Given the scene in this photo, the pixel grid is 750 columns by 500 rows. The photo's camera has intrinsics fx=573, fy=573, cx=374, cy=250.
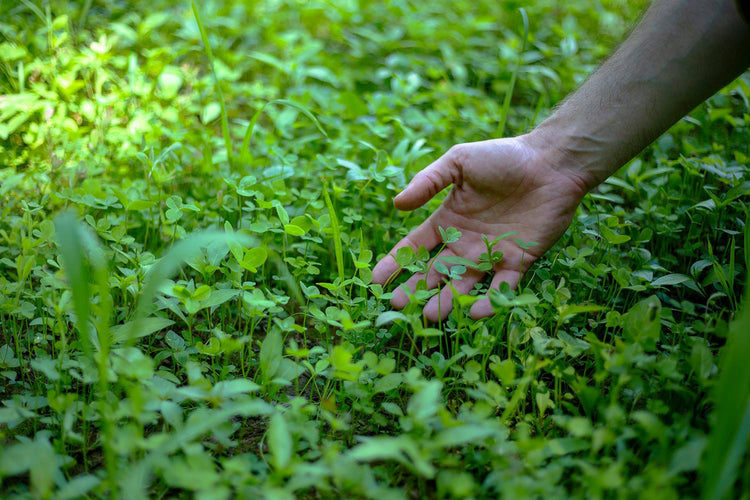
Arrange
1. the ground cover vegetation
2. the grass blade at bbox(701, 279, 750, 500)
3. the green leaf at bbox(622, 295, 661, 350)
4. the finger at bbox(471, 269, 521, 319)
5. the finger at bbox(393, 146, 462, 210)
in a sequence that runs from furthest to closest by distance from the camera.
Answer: the finger at bbox(393, 146, 462, 210) < the finger at bbox(471, 269, 521, 319) < the green leaf at bbox(622, 295, 661, 350) < the ground cover vegetation < the grass blade at bbox(701, 279, 750, 500)

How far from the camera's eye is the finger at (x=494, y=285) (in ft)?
5.65

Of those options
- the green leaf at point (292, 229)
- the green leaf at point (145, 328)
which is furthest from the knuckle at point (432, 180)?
the green leaf at point (145, 328)

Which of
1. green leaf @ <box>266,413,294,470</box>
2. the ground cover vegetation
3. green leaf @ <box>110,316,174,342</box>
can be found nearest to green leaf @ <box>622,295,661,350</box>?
the ground cover vegetation

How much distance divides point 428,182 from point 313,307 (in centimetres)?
59

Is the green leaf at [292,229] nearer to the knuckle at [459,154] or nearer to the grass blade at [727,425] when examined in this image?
the knuckle at [459,154]

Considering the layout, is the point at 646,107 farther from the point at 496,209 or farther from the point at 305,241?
the point at 305,241

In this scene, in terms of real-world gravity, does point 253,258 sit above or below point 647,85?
below

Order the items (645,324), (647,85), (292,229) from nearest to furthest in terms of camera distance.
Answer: (645,324) < (292,229) < (647,85)

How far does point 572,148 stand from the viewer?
199cm

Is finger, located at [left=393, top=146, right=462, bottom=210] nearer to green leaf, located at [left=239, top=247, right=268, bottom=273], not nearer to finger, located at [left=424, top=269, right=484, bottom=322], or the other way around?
finger, located at [left=424, top=269, right=484, bottom=322]

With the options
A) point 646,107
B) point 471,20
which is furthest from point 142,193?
point 471,20

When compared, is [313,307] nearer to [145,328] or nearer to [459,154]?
[145,328]

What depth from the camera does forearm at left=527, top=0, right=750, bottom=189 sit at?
1.79 m

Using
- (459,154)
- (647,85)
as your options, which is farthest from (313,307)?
(647,85)
